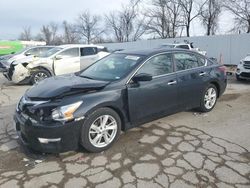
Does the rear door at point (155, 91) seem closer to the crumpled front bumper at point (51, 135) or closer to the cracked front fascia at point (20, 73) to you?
the crumpled front bumper at point (51, 135)

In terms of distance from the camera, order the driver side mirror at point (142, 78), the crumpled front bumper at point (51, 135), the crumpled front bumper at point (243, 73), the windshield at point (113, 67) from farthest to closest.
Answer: the crumpled front bumper at point (243, 73) < the windshield at point (113, 67) < the driver side mirror at point (142, 78) < the crumpled front bumper at point (51, 135)

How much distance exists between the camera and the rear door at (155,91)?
4614mm

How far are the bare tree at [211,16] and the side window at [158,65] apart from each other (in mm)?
39684

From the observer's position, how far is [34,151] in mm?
4250

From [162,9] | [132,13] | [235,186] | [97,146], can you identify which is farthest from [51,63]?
[132,13]

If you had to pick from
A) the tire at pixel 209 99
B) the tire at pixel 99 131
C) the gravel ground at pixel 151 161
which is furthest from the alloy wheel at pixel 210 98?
the tire at pixel 99 131

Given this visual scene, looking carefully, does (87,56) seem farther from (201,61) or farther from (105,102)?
(105,102)

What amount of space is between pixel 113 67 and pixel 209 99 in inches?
96.8

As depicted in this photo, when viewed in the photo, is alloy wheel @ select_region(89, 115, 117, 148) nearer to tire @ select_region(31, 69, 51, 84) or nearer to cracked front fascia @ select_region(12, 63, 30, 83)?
tire @ select_region(31, 69, 51, 84)

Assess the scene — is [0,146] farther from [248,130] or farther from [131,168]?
[248,130]

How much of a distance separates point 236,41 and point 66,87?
1906 cm

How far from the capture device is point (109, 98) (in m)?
4.24

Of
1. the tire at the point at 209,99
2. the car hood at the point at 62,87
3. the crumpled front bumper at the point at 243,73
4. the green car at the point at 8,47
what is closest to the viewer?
the car hood at the point at 62,87

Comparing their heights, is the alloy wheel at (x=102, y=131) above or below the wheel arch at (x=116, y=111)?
below
